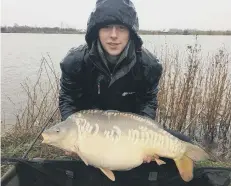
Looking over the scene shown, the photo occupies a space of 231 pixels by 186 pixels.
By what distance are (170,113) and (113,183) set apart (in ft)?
5.89

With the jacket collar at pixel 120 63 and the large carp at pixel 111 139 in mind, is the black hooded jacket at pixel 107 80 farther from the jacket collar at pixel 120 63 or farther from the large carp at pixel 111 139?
the large carp at pixel 111 139

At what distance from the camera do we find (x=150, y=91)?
1.99 meters

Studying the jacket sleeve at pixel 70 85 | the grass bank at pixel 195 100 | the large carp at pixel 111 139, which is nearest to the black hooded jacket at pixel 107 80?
the jacket sleeve at pixel 70 85

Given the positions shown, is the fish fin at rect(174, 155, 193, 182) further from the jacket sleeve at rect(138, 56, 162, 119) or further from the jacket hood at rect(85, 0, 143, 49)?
the jacket hood at rect(85, 0, 143, 49)

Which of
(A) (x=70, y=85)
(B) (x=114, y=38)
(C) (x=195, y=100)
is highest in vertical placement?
(B) (x=114, y=38)

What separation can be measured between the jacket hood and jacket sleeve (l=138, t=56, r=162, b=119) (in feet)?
0.73

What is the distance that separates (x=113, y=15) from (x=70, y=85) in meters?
0.48

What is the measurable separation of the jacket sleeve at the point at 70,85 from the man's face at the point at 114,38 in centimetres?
21

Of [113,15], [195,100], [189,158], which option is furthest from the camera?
[195,100]

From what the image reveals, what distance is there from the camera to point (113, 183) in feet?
5.70

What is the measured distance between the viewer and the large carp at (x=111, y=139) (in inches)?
55.6

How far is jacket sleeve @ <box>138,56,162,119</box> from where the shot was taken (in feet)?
6.32

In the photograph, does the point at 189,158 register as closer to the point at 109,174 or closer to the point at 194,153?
the point at 194,153

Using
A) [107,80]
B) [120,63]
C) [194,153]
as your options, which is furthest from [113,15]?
[194,153]
